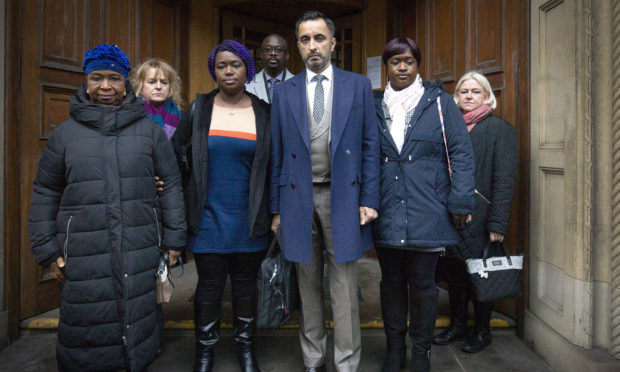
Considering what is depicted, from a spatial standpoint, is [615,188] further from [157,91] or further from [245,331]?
[157,91]

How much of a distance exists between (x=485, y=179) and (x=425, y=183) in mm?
657

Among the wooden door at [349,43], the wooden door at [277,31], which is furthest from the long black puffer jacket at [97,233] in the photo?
the wooden door at [349,43]

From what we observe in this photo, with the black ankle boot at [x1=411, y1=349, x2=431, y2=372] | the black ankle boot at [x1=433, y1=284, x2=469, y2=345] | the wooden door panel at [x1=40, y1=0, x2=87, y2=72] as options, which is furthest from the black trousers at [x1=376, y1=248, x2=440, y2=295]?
the wooden door panel at [x1=40, y1=0, x2=87, y2=72]

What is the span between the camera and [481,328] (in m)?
2.70

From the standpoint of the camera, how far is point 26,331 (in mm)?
2881

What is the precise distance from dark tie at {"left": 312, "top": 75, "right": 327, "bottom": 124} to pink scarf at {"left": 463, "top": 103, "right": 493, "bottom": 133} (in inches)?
40.9

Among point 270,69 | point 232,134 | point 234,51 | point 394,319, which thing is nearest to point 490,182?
point 394,319

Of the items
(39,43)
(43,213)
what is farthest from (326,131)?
(39,43)

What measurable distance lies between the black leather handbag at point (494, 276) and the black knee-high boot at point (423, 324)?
40 cm

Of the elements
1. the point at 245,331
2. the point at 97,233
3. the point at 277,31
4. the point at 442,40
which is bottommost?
the point at 245,331

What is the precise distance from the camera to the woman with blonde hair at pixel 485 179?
2.52 m

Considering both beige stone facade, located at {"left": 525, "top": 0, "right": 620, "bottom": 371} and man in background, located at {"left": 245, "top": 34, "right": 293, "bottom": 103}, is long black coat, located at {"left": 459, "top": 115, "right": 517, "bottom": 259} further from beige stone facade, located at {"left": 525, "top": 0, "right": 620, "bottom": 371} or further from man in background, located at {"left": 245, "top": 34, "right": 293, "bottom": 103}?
man in background, located at {"left": 245, "top": 34, "right": 293, "bottom": 103}

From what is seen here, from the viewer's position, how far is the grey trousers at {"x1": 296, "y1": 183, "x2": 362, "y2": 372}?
7.09 ft

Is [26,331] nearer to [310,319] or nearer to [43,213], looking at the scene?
[43,213]
